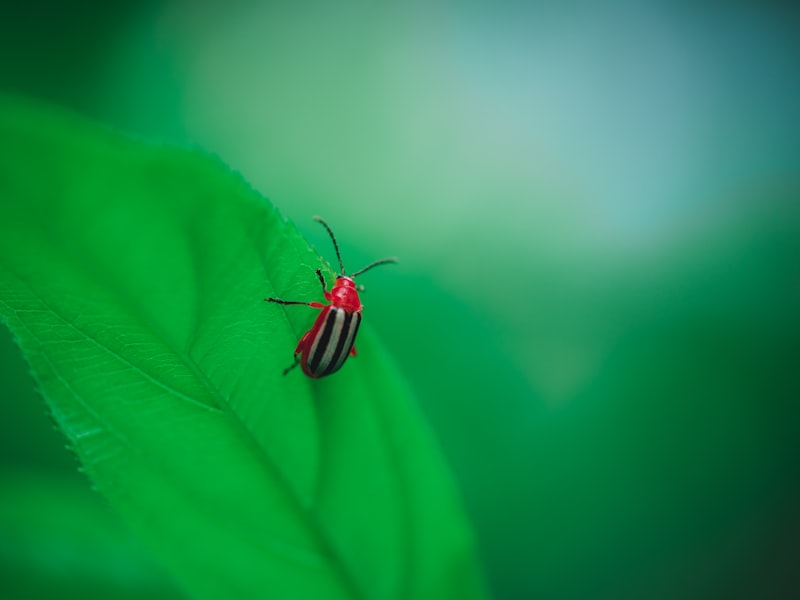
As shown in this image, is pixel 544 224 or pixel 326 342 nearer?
pixel 326 342

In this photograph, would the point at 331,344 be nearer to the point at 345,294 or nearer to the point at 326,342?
the point at 326,342

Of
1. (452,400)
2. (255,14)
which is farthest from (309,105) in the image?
(452,400)

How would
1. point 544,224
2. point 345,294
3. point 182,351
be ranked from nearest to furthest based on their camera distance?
point 182,351
point 345,294
point 544,224

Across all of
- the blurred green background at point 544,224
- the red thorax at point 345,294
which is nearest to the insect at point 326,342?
the red thorax at point 345,294

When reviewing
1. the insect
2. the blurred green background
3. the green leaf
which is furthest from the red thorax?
the blurred green background

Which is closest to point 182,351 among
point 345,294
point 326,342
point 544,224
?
point 326,342

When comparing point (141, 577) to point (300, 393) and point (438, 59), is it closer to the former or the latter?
point (300, 393)

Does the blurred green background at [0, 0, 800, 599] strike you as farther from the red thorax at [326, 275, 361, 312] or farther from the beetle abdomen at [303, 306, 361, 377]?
the beetle abdomen at [303, 306, 361, 377]
